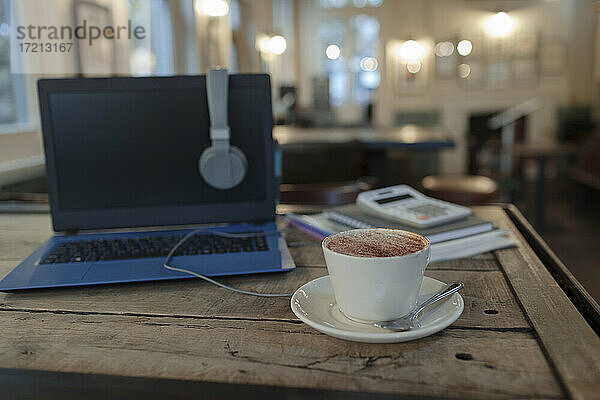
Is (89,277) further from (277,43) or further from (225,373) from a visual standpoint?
(277,43)

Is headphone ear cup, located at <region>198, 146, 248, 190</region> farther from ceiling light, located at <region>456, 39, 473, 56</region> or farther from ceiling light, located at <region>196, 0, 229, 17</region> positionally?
ceiling light, located at <region>456, 39, 473, 56</region>

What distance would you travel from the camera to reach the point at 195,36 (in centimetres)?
415

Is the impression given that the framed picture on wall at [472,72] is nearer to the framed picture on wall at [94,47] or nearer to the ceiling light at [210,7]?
the ceiling light at [210,7]

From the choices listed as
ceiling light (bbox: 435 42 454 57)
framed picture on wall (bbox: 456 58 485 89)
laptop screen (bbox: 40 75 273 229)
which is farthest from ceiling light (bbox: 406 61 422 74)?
laptop screen (bbox: 40 75 273 229)

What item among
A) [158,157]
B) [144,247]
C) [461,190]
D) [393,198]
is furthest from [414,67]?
[144,247]

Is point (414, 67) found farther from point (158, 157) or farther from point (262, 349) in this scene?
point (262, 349)

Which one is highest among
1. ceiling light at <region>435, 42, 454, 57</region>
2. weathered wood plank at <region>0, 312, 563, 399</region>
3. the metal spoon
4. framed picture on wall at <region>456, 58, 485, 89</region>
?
ceiling light at <region>435, 42, 454, 57</region>

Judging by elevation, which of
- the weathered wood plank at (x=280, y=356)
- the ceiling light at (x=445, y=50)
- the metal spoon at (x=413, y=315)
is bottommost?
the weathered wood plank at (x=280, y=356)

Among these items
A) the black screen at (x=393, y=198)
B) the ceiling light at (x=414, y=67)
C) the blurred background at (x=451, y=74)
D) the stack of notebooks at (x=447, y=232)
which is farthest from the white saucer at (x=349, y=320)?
the ceiling light at (x=414, y=67)

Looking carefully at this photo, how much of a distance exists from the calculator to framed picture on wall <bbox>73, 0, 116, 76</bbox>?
729 millimetres

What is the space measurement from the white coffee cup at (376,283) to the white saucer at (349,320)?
2 centimetres

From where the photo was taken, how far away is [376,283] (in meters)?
0.59

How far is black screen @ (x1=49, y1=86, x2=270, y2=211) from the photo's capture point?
1029 mm

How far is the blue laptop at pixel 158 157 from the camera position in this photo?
102 cm
